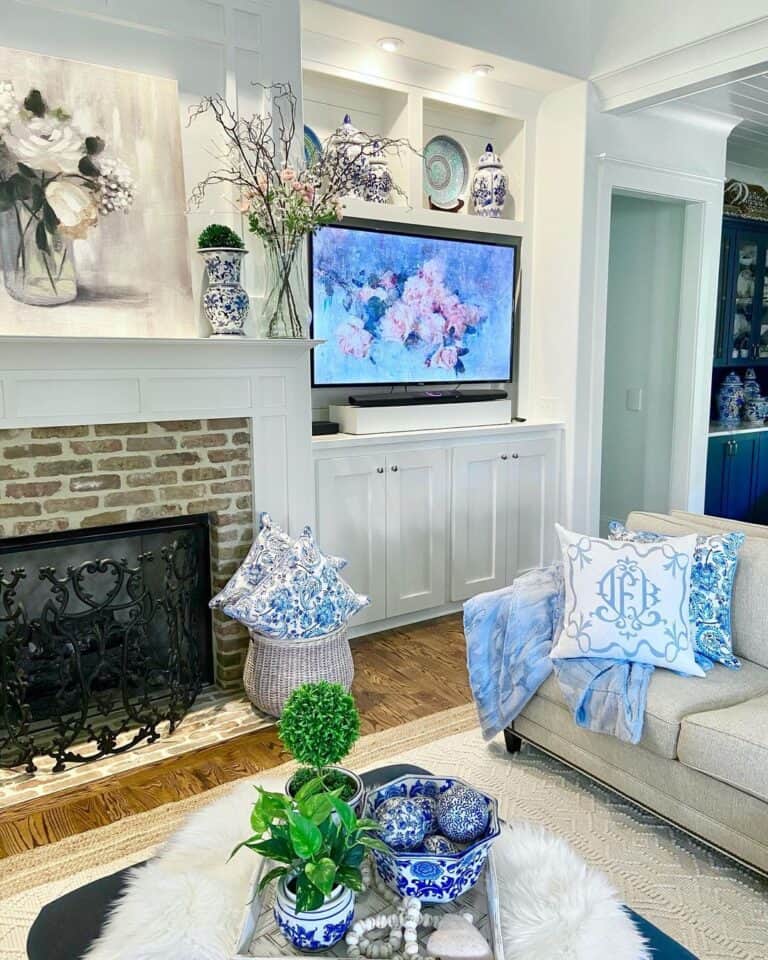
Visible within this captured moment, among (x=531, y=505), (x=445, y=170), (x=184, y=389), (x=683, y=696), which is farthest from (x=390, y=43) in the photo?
(x=683, y=696)

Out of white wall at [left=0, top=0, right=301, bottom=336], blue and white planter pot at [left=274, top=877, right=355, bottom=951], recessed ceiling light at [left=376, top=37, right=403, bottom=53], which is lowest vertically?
blue and white planter pot at [left=274, top=877, right=355, bottom=951]

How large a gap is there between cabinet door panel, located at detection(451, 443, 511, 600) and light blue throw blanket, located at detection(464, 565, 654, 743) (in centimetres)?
133

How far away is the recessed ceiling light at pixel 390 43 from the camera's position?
353 cm

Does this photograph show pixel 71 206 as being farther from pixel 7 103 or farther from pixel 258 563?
pixel 258 563

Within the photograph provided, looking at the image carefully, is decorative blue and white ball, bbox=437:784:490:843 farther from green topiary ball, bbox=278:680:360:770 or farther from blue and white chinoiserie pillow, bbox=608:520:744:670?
blue and white chinoiserie pillow, bbox=608:520:744:670

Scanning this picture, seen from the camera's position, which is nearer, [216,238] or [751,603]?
[751,603]

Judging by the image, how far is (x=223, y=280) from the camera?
113 inches

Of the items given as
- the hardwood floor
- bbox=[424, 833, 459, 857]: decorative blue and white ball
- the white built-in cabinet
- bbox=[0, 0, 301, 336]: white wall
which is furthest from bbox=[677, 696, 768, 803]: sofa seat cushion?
bbox=[0, 0, 301, 336]: white wall

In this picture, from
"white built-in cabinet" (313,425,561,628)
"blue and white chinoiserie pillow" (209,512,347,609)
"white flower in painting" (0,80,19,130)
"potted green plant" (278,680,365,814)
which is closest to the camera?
"potted green plant" (278,680,365,814)

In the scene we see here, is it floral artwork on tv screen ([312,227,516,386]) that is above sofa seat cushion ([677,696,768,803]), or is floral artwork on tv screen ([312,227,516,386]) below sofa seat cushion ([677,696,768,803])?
above

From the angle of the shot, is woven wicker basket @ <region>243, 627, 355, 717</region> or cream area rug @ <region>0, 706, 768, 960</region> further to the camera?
woven wicker basket @ <region>243, 627, 355, 717</region>

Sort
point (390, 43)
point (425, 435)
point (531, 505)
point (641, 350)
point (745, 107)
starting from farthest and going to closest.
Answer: point (641, 350), point (745, 107), point (531, 505), point (425, 435), point (390, 43)

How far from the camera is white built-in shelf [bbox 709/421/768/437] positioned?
17.1 feet

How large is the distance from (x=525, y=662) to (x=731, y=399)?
12.7 ft
